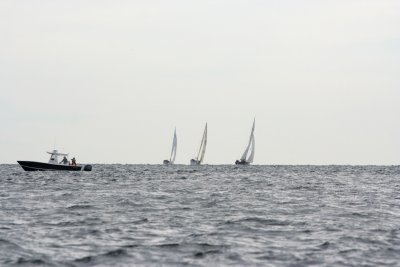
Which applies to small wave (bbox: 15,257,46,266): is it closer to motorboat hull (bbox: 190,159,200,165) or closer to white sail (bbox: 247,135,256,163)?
motorboat hull (bbox: 190,159,200,165)

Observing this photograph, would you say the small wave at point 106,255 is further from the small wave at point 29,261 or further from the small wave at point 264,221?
the small wave at point 264,221

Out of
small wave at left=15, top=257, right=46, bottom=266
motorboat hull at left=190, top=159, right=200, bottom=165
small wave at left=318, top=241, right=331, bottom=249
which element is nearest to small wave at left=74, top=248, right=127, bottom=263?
small wave at left=15, top=257, right=46, bottom=266

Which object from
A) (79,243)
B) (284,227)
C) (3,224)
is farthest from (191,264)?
(3,224)

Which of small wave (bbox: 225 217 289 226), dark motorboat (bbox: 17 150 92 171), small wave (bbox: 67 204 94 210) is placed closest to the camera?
small wave (bbox: 225 217 289 226)

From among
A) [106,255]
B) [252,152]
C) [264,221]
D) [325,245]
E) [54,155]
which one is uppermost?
[252,152]

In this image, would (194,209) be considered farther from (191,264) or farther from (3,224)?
(191,264)

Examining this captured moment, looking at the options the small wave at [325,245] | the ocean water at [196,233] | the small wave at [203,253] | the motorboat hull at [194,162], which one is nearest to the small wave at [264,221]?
the ocean water at [196,233]

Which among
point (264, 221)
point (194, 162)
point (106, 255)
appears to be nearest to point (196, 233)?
point (264, 221)

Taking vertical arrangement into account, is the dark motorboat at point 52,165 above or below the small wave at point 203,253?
above

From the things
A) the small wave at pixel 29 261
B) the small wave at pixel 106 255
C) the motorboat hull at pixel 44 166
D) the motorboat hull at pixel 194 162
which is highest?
the motorboat hull at pixel 194 162

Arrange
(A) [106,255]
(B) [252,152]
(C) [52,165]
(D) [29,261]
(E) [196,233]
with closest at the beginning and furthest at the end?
(D) [29,261] → (A) [106,255] → (E) [196,233] → (C) [52,165] → (B) [252,152]

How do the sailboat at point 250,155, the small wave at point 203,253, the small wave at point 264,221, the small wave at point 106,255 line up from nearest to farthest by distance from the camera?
the small wave at point 106,255 → the small wave at point 203,253 → the small wave at point 264,221 → the sailboat at point 250,155

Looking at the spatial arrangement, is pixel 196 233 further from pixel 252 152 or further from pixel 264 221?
pixel 252 152

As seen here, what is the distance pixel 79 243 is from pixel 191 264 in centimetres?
471
